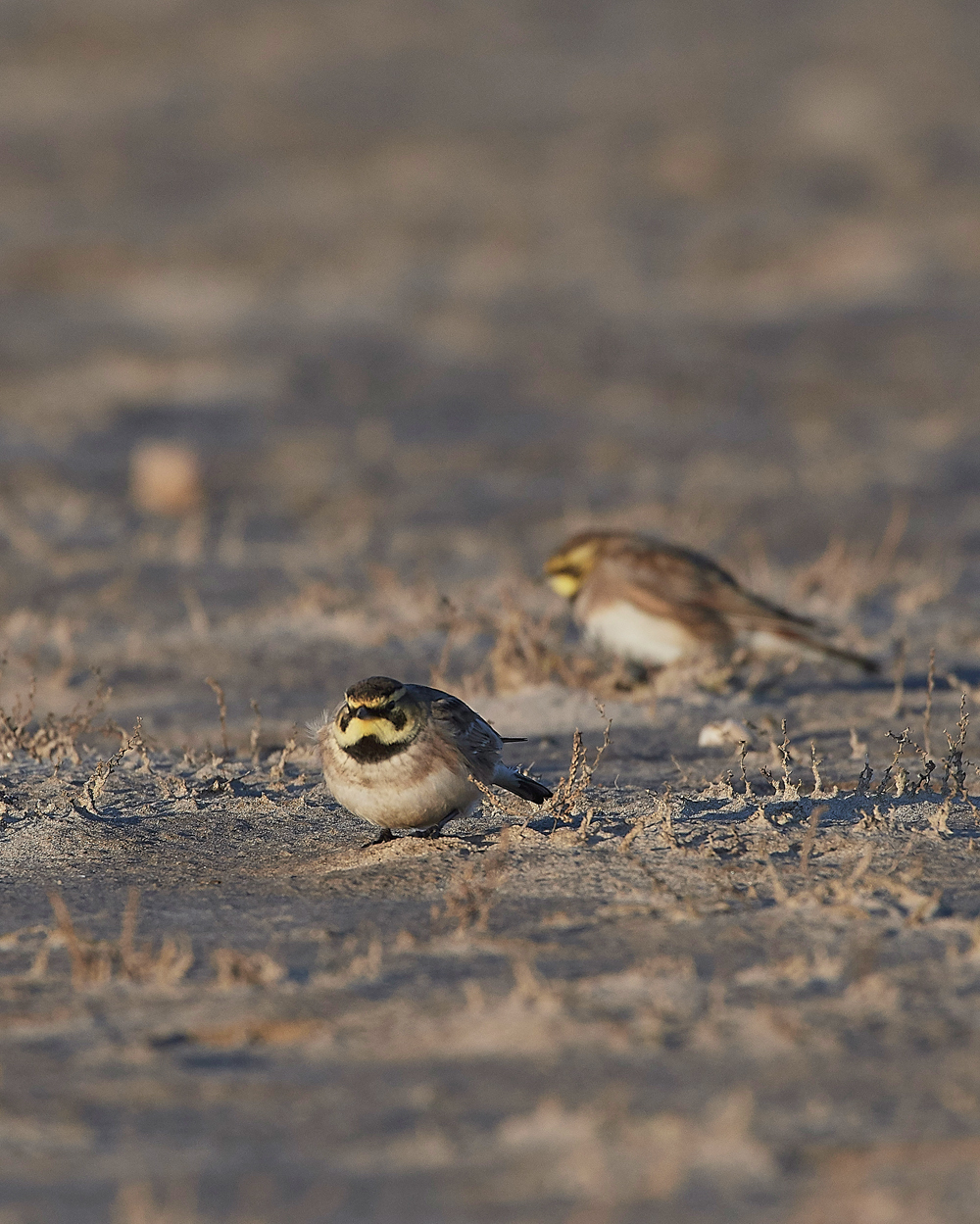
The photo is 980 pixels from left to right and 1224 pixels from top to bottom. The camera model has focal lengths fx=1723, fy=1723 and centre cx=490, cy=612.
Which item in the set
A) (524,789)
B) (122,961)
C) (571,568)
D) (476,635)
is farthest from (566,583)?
(122,961)

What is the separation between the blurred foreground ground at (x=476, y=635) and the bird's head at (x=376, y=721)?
29 cm

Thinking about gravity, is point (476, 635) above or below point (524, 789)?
above

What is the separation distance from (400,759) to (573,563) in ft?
9.95

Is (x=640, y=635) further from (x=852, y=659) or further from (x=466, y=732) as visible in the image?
(x=466, y=732)

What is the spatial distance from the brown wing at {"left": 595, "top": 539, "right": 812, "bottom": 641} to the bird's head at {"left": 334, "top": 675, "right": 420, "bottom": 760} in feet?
8.53

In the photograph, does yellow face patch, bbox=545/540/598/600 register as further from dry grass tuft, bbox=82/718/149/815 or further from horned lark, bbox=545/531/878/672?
dry grass tuft, bbox=82/718/149/815

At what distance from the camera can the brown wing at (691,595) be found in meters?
6.64

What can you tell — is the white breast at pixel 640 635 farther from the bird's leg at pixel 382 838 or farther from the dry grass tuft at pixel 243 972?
the dry grass tuft at pixel 243 972

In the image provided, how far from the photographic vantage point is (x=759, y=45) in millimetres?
28422

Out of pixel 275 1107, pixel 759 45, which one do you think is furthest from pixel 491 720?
pixel 759 45

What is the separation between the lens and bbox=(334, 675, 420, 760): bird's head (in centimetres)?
415

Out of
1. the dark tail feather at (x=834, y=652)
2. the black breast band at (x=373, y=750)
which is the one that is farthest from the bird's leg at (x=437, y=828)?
the dark tail feather at (x=834, y=652)

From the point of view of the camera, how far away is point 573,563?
7066mm

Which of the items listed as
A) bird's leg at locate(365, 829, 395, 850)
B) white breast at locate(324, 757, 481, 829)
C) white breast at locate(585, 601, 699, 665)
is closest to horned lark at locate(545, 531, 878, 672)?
white breast at locate(585, 601, 699, 665)
